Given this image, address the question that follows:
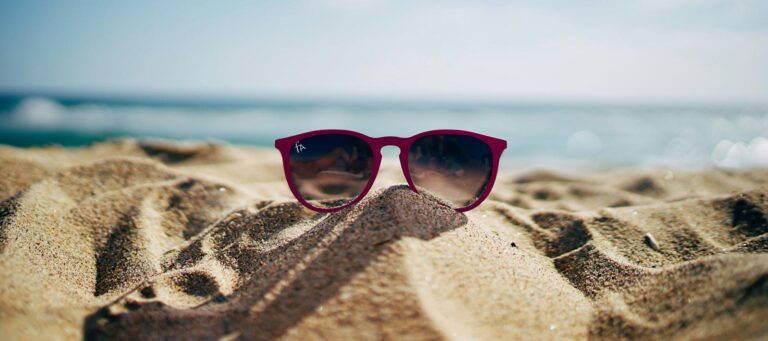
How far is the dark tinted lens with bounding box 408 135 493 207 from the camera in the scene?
227 cm

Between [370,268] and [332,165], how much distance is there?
88cm

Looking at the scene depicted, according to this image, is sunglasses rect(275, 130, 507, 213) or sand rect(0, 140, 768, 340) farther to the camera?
sunglasses rect(275, 130, 507, 213)

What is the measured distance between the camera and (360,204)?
2.11m

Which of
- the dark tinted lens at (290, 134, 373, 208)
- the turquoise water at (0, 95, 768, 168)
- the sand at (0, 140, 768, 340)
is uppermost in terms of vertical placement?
the dark tinted lens at (290, 134, 373, 208)

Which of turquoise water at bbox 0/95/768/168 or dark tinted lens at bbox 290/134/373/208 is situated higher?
dark tinted lens at bbox 290/134/373/208

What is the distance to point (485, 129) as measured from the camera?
682 inches

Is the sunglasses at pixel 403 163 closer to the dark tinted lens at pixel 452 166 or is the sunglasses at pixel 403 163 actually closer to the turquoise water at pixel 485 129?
the dark tinted lens at pixel 452 166

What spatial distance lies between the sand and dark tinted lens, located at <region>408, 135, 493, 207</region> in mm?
141

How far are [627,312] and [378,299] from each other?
3.07 ft

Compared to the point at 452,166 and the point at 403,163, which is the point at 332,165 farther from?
the point at 452,166

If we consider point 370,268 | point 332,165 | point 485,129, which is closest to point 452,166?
point 332,165

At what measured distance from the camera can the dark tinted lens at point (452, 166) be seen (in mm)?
2270

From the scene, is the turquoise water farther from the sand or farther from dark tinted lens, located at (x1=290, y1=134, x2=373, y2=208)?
dark tinted lens, located at (x1=290, y1=134, x2=373, y2=208)

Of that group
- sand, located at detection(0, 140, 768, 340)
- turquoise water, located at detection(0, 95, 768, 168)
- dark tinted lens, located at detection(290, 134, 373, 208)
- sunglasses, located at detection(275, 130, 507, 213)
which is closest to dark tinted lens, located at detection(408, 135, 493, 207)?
sunglasses, located at detection(275, 130, 507, 213)
